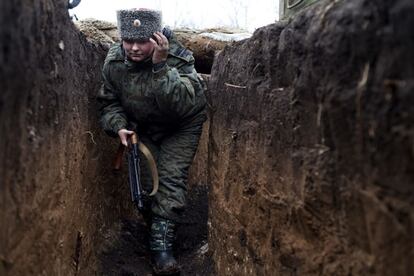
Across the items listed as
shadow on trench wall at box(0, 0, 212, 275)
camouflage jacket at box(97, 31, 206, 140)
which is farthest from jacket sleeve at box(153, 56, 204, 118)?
shadow on trench wall at box(0, 0, 212, 275)

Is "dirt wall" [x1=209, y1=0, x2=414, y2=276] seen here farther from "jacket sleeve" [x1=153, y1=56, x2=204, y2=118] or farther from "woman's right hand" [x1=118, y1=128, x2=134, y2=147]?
"woman's right hand" [x1=118, y1=128, x2=134, y2=147]

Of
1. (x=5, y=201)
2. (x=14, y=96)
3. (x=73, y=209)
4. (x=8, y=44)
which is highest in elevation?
(x=8, y=44)

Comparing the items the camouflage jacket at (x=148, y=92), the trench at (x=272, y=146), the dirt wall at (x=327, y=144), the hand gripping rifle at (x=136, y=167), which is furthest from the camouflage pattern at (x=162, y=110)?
the dirt wall at (x=327, y=144)

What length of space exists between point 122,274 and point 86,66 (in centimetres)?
159

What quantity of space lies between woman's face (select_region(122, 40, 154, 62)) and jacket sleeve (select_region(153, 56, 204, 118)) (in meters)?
0.18

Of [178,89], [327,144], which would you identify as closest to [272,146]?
[327,144]

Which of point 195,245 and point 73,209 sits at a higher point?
point 73,209

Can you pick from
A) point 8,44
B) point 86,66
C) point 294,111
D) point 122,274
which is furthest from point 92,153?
point 8,44

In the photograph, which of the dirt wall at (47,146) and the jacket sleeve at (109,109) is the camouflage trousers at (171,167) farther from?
the dirt wall at (47,146)

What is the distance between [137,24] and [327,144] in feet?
7.70

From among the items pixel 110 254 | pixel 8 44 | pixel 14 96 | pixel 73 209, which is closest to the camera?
pixel 8 44

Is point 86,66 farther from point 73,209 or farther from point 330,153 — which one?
point 330,153

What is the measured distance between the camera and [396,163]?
146 cm

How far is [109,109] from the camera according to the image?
4145 millimetres
